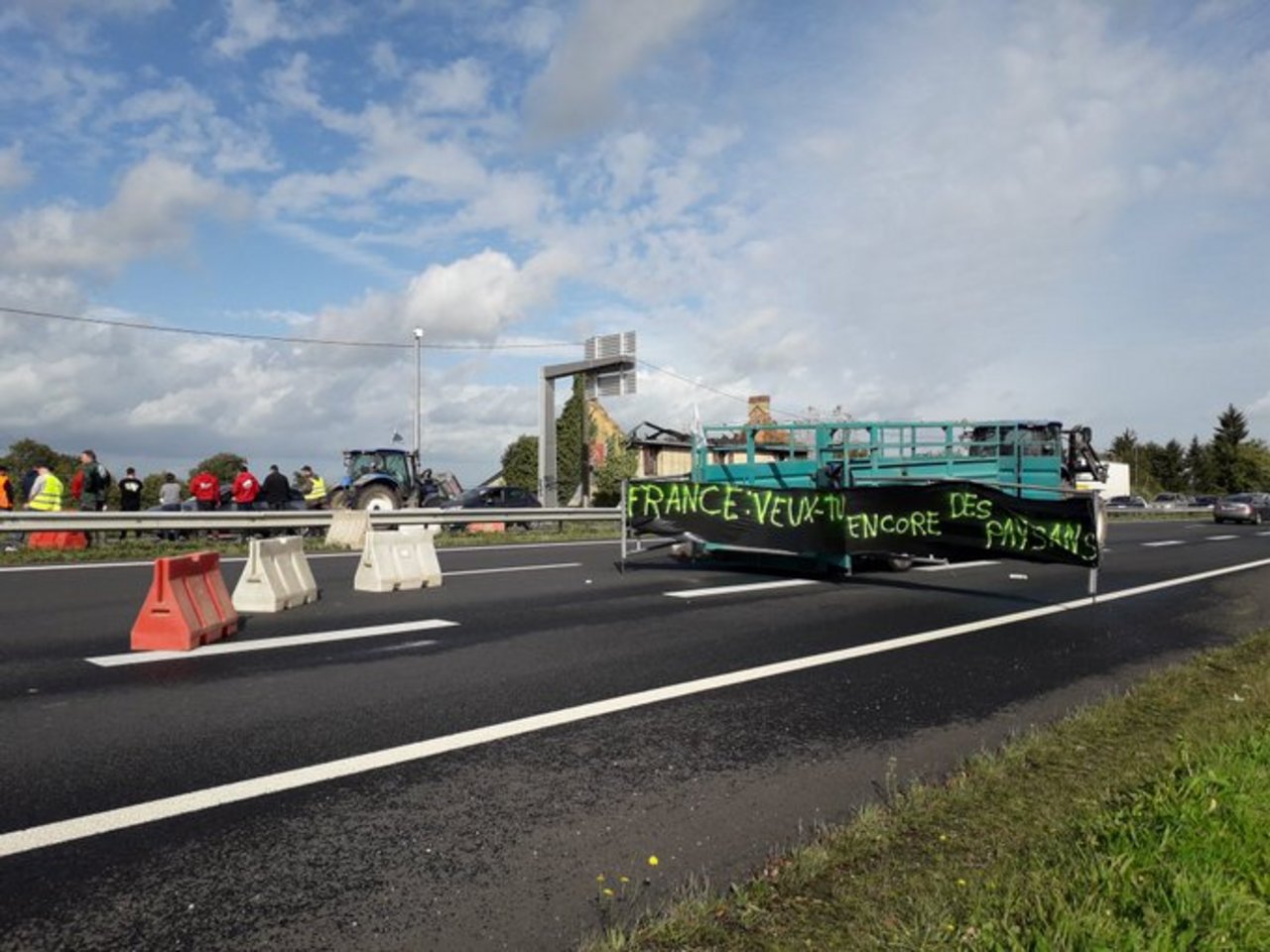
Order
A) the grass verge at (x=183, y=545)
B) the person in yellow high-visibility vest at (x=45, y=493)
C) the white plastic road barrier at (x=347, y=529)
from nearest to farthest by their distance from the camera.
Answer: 1. the grass verge at (x=183, y=545)
2. the person in yellow high-visibility vest at (x=45, y=493)
3. the white plastic road barrier at (x=347, y=529)

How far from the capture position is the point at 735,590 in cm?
1181

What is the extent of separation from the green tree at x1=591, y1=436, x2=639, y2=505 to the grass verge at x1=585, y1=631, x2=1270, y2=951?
4155 cm

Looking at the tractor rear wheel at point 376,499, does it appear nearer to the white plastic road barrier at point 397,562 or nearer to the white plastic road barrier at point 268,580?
the white plastic road barrier at point 397,562

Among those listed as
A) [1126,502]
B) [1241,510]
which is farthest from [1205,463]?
[1241,510]

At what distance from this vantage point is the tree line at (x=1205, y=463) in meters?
94.4

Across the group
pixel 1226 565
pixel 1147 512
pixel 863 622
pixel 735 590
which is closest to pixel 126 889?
pixel 863 622

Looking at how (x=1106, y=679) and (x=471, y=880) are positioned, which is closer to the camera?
(x=471, y=880)

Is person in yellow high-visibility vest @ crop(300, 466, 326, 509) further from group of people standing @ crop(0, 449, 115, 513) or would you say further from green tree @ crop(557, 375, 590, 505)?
green tree @ crop(557, 375, 590, 505)

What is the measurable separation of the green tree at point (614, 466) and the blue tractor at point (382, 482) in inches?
843

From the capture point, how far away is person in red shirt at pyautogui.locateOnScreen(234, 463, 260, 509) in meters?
21.0

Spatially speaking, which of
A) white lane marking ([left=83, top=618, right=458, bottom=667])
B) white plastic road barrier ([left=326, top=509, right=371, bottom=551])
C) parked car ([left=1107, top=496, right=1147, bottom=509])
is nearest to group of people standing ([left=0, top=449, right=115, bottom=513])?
white plastic road barrier ([left=326, top=509, right=371, bottom=551])

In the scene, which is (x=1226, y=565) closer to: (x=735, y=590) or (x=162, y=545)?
(x=735, y=590)

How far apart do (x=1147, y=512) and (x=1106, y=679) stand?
173 feet

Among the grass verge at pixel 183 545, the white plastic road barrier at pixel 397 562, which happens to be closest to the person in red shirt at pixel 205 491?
the grass verge at pixel 183 545
